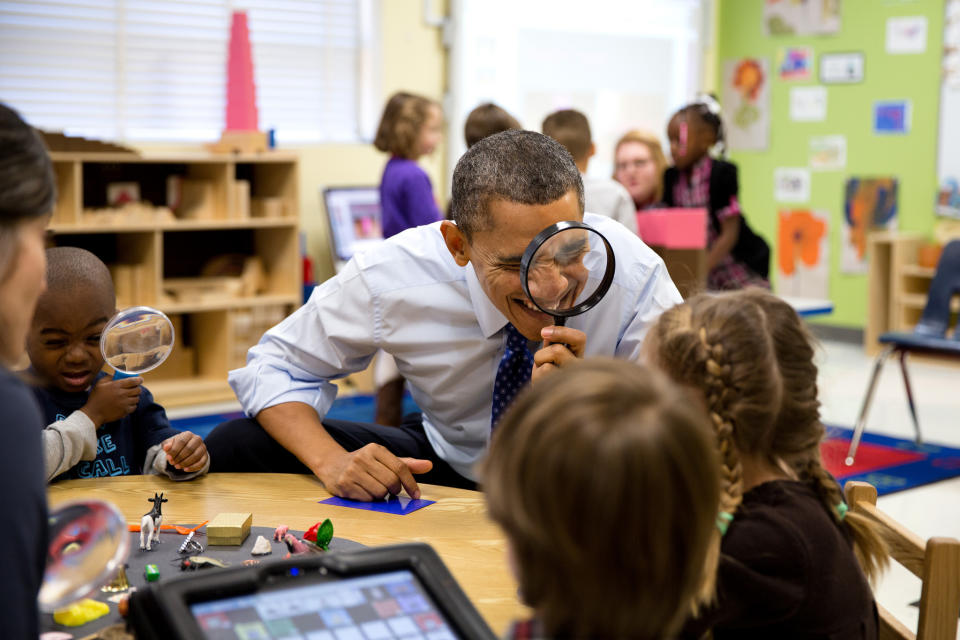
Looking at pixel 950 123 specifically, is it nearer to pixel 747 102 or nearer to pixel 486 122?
pixel 747 102

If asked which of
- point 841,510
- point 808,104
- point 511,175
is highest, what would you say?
point 808,104

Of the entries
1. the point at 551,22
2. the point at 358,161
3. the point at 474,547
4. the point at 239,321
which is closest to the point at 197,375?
the point at 239,321

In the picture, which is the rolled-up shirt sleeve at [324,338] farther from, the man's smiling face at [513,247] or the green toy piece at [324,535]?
the green toy piece at [324,535]

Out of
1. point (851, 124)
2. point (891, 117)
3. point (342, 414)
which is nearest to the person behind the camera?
point (342, 414)

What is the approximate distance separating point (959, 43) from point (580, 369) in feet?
24.1

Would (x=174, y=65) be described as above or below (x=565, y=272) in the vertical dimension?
above

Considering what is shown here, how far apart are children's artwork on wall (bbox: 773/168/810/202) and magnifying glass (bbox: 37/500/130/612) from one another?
7.77 meters

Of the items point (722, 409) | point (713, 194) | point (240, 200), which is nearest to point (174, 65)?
point (240, 200)

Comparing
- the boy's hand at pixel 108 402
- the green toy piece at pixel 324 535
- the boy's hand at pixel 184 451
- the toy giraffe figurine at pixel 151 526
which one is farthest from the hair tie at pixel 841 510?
the boy's hand at pixel 108 402

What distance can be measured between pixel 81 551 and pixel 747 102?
325 inches

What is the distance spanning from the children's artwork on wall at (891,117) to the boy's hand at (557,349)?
6654 millimetres

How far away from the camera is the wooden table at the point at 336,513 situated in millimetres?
1386

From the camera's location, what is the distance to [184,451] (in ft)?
5.94

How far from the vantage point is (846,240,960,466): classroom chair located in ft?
15.1
